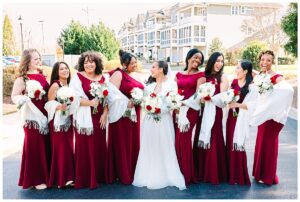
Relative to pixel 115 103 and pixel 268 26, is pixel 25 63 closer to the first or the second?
pixel 115 103

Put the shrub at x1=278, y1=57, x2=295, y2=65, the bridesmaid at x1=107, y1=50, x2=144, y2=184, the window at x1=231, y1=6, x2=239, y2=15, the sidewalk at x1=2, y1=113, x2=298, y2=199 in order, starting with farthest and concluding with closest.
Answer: the window at x1=231, y1=6, x2=239, y2=15
the shrub at x1=278, y1=57, x2=295, y2=65
the bridesmaid at x1=107, y1=50, x2=144, y2=184
the sidewalk at x1=2, y1=113, x2=298, y2=199

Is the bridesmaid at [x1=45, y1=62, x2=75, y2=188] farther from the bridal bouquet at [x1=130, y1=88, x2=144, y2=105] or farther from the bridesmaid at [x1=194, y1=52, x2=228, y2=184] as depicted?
the bridesmaid at [x1=194, y1=52, x2=228, y2=184]

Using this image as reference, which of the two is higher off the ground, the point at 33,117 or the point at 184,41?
the point at 184,41

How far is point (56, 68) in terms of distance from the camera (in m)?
5.65

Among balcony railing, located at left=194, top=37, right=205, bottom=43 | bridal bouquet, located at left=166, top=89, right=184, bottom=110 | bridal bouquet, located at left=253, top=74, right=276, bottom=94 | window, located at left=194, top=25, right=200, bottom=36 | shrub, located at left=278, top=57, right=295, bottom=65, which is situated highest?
window, located at left=194, top=25, right=200, bottom=36

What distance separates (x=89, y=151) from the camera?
221 inches

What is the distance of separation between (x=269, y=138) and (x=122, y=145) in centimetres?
251

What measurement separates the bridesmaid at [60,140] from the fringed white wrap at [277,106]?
308cm

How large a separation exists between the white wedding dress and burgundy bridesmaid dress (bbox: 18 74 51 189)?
1563 millimetres

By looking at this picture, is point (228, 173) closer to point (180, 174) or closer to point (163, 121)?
point (180, 174)

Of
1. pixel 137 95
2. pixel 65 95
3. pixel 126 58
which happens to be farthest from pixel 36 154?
pixel 126 58

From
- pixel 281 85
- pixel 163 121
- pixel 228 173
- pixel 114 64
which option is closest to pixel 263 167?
pixel 228 173

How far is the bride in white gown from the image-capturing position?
226 inches

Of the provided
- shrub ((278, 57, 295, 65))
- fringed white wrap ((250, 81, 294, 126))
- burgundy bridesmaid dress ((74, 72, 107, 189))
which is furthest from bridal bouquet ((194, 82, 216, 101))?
shrub ((278, 57, 295, 65))
